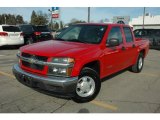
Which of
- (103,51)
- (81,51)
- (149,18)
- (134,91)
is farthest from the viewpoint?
(149,18)

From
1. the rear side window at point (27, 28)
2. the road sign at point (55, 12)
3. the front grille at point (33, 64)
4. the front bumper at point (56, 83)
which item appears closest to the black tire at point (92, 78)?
the front bumper at point (56, 83)

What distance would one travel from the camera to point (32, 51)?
466 cm

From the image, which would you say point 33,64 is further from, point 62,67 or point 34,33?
point 34,33

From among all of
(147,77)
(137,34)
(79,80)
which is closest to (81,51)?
(79,80)

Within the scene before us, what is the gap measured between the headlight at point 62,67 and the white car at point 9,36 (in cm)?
1022

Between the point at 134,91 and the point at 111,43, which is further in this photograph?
the point at 134,91

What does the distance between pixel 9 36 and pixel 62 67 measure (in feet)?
34.3

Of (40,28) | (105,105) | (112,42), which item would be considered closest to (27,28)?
(40,28)

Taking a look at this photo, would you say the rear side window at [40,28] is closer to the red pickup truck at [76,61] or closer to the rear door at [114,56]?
the red pickup truck at [76,61]

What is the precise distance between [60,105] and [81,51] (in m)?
1.24

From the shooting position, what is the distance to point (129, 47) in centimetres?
661

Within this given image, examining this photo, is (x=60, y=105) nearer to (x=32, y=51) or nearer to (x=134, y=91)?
(x=32, y=51)

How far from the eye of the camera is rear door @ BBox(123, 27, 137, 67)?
6.52 metres

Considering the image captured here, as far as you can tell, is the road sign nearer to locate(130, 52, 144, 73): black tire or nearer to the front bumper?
locate(130, 52, 144, 73): black tire
